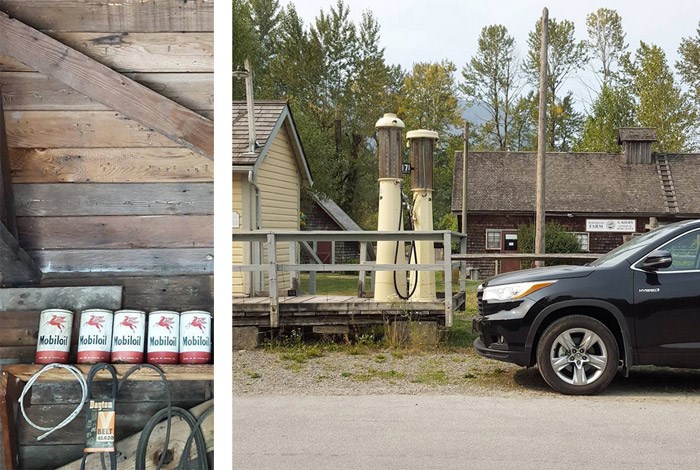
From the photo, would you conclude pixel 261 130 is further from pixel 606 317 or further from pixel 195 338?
pixel 195 338

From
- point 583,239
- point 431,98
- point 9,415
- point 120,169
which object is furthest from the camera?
point 431,98

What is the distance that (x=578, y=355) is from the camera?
735cm

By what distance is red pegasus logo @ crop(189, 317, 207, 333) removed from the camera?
2586 millimetres

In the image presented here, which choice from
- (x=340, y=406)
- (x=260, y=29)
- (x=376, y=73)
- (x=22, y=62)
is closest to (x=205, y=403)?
(x=22, y=62)

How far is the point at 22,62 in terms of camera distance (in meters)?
2.61

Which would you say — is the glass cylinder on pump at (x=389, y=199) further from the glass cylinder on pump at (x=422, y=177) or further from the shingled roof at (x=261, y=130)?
the shingled roof at (x=261, y=130)

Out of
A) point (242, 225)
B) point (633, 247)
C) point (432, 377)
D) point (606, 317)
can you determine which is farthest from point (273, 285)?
point (242, 225)

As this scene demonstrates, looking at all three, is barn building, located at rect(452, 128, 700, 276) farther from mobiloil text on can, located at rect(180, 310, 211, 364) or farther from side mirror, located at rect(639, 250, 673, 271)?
mobiloil text on can, located at rect(180, 310, 211, 364)

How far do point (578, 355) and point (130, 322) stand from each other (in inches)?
217

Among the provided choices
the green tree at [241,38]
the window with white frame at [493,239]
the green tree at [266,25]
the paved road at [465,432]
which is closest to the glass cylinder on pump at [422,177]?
the paved road at [465,432]

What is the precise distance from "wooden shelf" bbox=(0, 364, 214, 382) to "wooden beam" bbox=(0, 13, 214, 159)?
0.66 metres

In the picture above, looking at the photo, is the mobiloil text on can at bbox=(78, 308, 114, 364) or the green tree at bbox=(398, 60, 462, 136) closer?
the mobiloil text on can at bbox=(78, 308, 114, 364)

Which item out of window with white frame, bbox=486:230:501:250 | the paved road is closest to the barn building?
window with white frame, bbox=486:230:501:250

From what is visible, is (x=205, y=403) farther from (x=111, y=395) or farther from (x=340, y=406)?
(x=340, y=406)
